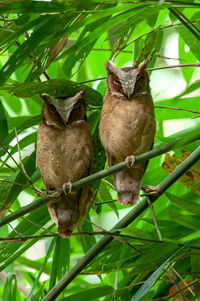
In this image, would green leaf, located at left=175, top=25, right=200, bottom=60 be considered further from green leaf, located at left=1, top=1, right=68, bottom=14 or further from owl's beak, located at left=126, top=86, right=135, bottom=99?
green leaf, located at left=1, top=1, right=68, bottom=14

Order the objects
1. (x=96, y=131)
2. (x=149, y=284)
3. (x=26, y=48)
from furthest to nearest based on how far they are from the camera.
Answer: (x=96, y=131), (x=149, y=284), (x=26, y=48)

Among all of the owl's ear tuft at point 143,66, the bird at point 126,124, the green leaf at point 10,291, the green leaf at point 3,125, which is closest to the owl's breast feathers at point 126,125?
the bird at point 126,124

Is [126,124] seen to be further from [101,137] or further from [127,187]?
[127,187]

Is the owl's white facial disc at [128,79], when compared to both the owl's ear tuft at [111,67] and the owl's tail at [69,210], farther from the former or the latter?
the owl's tail at [69,210]

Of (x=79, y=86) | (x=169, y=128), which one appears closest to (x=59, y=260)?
(x=79, y=86)

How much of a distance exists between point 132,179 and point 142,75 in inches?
14.5

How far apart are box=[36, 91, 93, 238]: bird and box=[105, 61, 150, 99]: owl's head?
5.5 inches

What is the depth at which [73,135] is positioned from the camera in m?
1.78

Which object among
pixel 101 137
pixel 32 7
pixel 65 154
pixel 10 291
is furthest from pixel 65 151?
pixel 32 7

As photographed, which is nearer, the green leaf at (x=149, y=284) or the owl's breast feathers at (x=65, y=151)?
the green leaf at (x=149, y=284)

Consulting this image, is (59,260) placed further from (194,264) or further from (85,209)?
(194,264)

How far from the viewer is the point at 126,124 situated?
1.76 m

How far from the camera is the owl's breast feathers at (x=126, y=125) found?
1.74m

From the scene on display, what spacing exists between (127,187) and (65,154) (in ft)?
0.84
